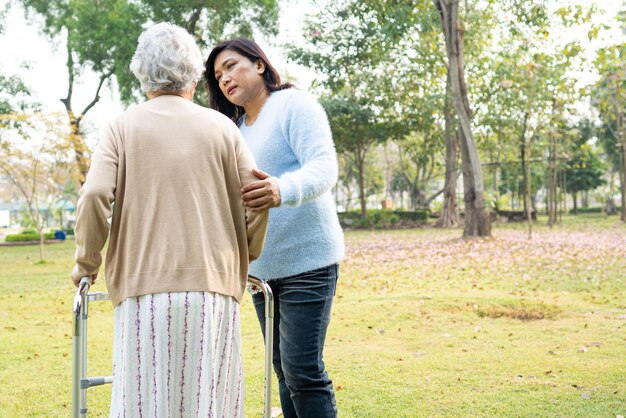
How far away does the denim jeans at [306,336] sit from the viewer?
2.39 meters

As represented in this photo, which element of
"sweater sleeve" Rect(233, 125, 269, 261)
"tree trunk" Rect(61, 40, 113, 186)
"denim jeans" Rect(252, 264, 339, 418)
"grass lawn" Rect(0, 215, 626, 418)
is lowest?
"grass lawn" Rect(0, 215, 626, 418)

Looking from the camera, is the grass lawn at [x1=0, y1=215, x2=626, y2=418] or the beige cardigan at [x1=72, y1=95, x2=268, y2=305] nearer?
the beige cardigan at [x1=72, y1=95, x2=268, y2=305]

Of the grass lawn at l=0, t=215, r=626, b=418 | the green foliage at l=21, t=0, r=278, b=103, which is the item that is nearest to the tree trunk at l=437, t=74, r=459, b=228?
the green foliage at l=21, t=0, r=278, b=103

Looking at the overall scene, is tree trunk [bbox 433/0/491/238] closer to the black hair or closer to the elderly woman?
the black hair

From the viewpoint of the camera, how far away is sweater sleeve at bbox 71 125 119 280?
1.85 m

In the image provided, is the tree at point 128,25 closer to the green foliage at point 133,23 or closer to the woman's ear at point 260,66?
the green foliage at point 133,23

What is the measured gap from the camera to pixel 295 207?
2338 mm

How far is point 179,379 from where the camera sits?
193cm

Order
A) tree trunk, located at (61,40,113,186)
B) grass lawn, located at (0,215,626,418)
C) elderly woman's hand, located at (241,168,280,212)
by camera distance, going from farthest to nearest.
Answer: tree trunk, located at (61,40,113,186) → grass lawn, located at (0,215,626,418) → elderly woman's hand, located at (241,168,280,212)

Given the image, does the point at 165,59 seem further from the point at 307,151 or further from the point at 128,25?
the point at 128,25

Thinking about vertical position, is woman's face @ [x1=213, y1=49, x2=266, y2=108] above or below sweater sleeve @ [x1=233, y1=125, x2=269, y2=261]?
above

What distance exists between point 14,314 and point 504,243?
A: 9346 mm

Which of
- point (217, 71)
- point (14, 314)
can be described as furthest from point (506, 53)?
point (217, 71)

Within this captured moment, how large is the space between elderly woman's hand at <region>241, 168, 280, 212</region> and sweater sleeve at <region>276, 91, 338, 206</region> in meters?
0.04
